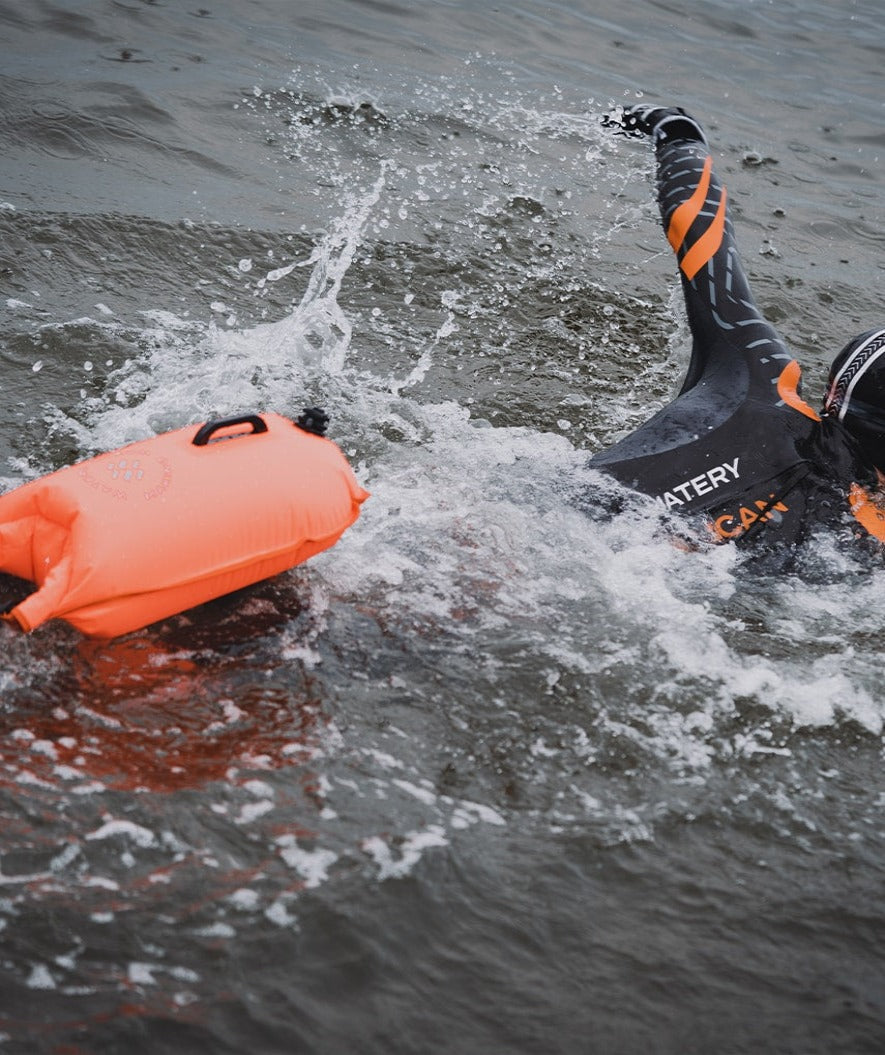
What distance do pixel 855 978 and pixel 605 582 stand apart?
1417 millimetres

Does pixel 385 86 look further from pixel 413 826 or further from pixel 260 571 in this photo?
pixel 413 826

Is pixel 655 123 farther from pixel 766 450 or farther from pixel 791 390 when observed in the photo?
pixel 766 450

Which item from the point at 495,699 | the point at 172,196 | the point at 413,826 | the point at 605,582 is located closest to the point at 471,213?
the point at 172,196

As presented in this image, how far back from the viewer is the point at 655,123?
4.69 meters

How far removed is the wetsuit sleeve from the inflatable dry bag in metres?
1.59

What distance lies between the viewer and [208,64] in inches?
310

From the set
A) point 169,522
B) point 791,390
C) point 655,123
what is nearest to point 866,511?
point 791,390

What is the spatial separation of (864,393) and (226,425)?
1.98 m

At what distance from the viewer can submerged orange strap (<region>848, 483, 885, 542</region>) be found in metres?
3.67

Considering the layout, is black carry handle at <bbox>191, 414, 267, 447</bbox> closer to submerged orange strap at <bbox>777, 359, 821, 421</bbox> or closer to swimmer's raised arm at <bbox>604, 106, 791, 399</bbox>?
swimmer's raised arm at <bbox>604, 106, 791, 399</bbox>

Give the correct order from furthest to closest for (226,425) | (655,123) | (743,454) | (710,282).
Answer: (655,123)
(710,282)
(743,454)
(226,425)

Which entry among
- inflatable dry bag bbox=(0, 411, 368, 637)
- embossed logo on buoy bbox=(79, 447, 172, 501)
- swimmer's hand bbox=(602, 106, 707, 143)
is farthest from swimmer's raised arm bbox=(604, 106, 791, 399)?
embossed logo on buoy bbox=(79, 447, 172, 501)

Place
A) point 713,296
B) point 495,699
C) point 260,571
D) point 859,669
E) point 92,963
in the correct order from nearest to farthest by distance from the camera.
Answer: point 92,963 < point 260,571 < point 495,699 < point 859,669 < point 713,296

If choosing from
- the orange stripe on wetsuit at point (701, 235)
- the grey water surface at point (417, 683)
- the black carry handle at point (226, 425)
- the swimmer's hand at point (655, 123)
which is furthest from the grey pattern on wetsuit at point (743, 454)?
the black carry handle at point (226, 425)
